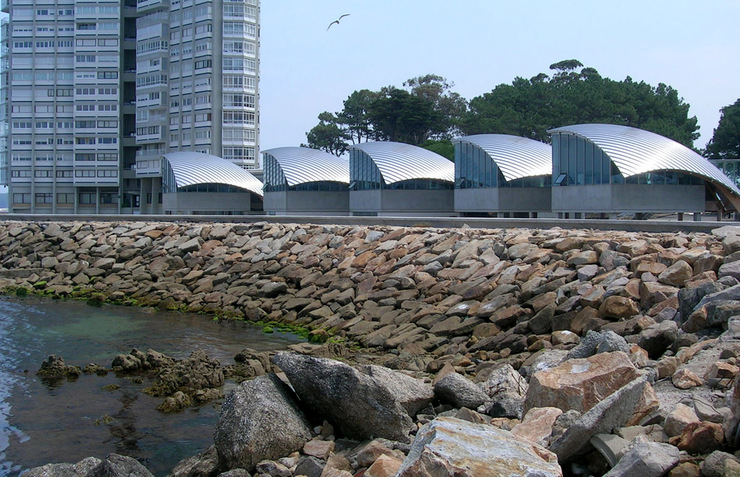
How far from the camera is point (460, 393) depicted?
1043 cm

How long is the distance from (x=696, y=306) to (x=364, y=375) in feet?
21.8

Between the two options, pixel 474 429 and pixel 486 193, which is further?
pixel 486 193

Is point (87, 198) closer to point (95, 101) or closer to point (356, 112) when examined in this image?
point (95, 101)

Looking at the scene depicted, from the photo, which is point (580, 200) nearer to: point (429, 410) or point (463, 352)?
point (463, 352)

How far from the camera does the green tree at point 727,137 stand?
64312 mm

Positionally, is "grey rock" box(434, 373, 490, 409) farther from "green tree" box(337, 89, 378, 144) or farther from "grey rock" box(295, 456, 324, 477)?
"green tree" box(337, 89, 378, 144)

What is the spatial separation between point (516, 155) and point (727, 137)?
96.2 ft

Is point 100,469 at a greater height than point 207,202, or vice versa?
point 207,202

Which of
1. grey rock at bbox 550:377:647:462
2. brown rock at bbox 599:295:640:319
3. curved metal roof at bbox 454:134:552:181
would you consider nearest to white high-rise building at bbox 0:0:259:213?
curved metal roof at bbox 454:134:552:181

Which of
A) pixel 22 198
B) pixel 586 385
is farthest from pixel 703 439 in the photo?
pixel 22 198

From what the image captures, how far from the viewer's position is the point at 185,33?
92.5 metres

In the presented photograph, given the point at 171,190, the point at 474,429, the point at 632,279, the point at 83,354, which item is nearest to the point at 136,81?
the point at 171,190

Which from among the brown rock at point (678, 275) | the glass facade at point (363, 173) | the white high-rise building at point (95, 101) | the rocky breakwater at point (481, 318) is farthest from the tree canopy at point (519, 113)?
the brown rock at point (678, 275)

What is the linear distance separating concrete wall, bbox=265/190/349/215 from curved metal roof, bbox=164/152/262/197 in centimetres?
725
